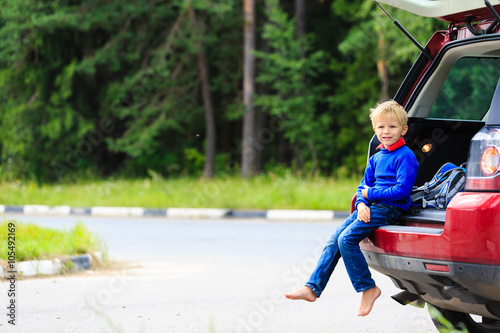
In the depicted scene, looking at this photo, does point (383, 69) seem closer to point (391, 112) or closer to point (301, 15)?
point (301, 15)

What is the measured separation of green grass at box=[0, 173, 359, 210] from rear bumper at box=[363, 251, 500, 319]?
10970 mm

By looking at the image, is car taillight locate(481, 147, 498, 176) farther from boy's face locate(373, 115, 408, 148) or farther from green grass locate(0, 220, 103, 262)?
green grass locate(0, 220, 103, 262)

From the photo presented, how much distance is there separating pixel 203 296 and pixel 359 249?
259 cm

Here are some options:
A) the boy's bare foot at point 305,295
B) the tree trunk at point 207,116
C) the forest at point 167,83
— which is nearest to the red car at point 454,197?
the boy's bare foot at point 305,295

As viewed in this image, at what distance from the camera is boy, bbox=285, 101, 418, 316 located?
4305mm

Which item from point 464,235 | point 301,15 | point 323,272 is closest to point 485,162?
point 464,235

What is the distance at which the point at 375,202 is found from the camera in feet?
14.4

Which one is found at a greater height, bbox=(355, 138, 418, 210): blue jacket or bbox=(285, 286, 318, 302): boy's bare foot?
bbox=(355, 138, 418, 210): blue jacket

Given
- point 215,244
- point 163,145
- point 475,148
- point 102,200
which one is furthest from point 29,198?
point 475,148

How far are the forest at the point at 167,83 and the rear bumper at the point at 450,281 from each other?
62.2 feet

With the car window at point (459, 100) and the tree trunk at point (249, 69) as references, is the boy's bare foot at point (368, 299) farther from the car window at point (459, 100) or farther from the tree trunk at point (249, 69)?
the tree trunk at point (249, 69)

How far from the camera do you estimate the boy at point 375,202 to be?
169 inches

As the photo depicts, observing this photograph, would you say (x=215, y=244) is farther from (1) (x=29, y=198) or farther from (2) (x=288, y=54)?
(2) (x=288, y=54)

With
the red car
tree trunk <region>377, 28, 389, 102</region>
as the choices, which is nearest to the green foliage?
tree trunk <region>377, 28, 389, 102</region>
